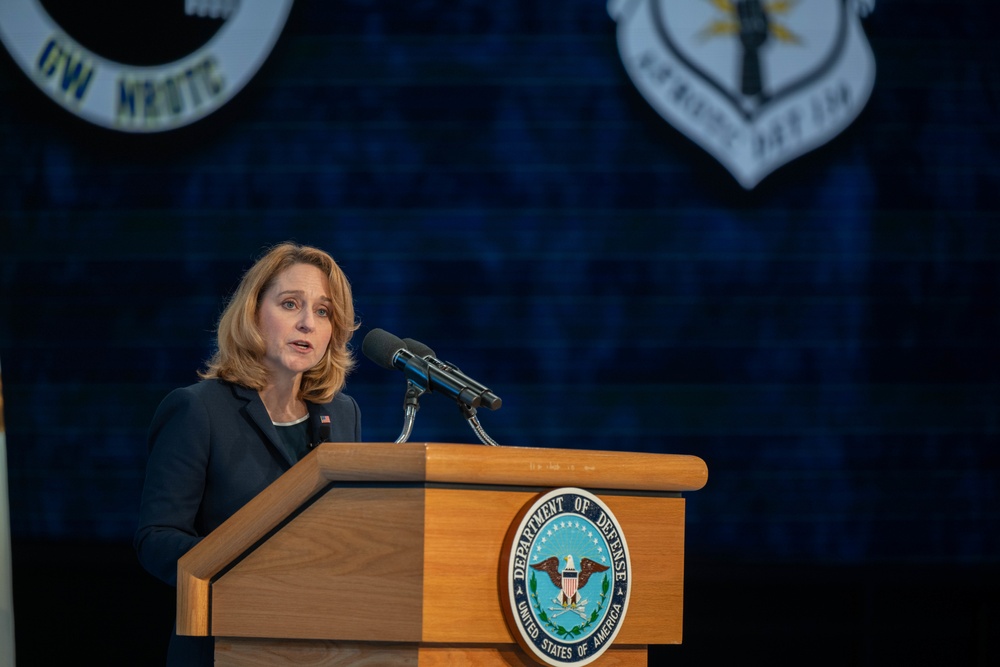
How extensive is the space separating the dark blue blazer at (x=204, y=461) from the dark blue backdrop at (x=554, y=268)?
131 centimetres

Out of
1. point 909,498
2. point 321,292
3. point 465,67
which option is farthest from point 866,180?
point 321,292

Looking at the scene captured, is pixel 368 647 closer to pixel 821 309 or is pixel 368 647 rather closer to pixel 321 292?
pixel 321 292

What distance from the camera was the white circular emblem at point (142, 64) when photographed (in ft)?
10.5

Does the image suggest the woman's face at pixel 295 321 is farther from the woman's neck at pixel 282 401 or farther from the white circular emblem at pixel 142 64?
the white circular emblem at pixel 142 64

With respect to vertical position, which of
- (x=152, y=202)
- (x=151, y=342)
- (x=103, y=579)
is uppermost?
(x=152, y=202)

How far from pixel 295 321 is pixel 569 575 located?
80 centimetres

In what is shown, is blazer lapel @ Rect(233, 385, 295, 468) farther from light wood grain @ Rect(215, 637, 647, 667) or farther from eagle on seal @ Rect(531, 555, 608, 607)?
eagle on seal @ Rect(531, 555, 608, 607)

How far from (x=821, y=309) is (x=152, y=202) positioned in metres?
1.89

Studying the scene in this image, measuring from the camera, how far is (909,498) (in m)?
3.18

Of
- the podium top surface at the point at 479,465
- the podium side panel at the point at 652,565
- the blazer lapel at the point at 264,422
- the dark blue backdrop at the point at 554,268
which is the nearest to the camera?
the podium top surface at the point at 479,465

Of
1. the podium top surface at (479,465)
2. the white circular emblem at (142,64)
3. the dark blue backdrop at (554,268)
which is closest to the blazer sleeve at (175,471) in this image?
the podium top surface at (479,465)

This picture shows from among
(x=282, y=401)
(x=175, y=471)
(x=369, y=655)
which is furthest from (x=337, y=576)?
(x=282, y=401)

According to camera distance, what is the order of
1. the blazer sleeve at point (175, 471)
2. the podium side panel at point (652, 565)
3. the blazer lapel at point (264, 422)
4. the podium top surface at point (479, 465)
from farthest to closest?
1. the blazer lapel at point (264, 422)
2. the blazer sleeve at point (175, 471)
3. the podium side panel at point (652, 565)
4. the podium top surface at point (479, 465)

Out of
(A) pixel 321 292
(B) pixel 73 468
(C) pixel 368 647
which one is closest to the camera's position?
(C) pixel 368 647
